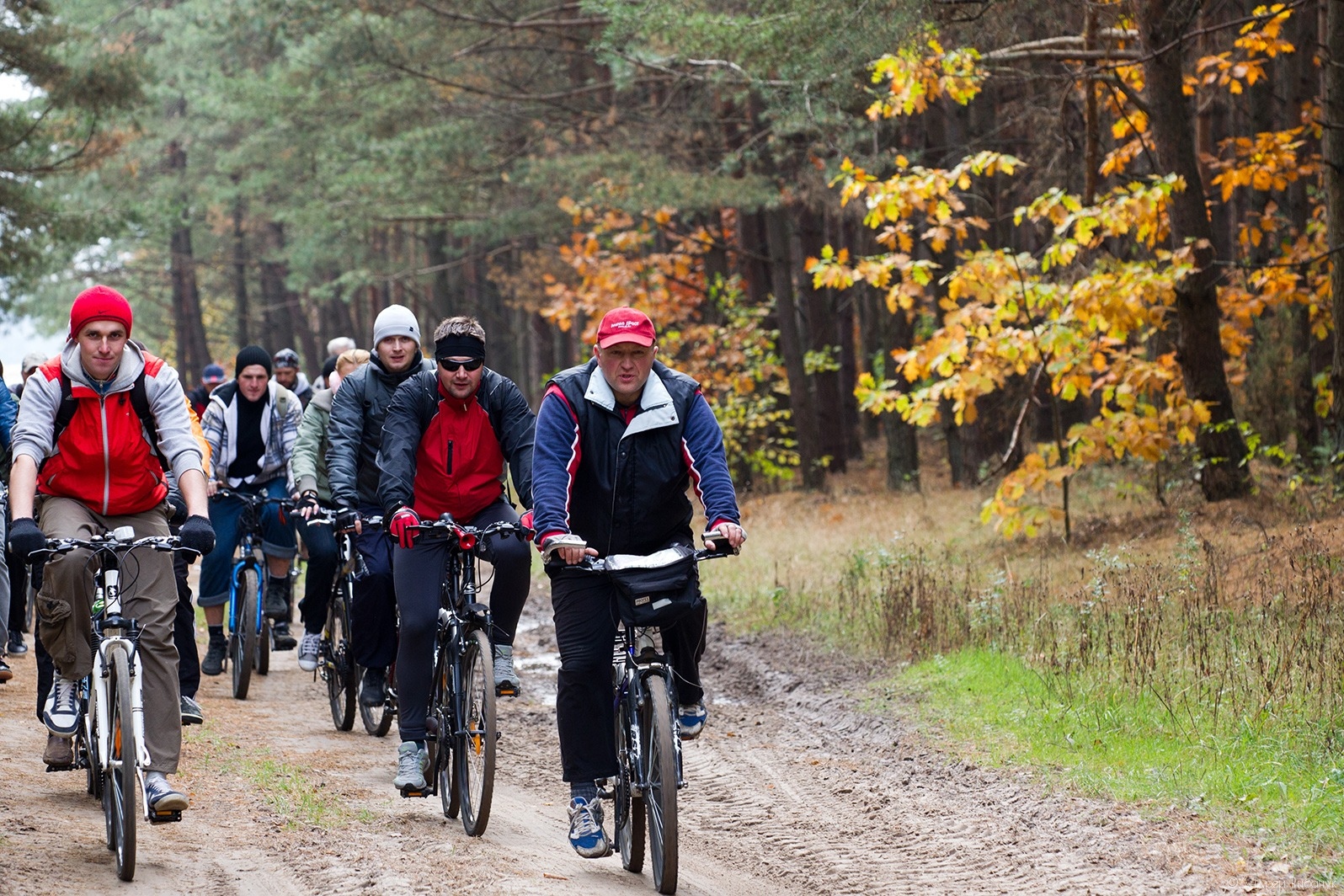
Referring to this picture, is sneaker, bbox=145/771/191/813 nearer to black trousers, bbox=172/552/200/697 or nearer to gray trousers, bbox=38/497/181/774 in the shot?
gray trousers, bbox=38/497/181/774

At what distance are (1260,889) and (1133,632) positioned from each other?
3.58 metres

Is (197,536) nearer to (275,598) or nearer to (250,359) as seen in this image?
(250,359)

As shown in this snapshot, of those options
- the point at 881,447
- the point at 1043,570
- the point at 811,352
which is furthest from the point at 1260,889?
the point at 881,447

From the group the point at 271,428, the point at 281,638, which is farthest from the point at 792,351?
the point at 271,428

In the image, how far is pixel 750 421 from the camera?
2377 cm

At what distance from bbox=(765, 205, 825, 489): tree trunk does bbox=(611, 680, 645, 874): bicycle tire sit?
53.7ft

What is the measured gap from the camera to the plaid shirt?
10.7 metres

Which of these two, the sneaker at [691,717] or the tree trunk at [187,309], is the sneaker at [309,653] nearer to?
the sneaker at [691,717]

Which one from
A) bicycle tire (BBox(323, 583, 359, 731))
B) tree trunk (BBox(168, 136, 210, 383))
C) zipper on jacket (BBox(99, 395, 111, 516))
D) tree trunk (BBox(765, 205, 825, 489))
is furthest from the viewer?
tree trunk (BBox(168, 136, 210, 383))

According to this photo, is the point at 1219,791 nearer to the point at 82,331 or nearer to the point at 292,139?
the point at 82,331

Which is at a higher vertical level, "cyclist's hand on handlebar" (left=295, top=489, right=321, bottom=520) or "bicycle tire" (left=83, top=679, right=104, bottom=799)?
"cyclist's hand on handlebar" (left=295, top=489, right=321, bottom=520)

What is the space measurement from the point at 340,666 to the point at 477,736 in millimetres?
3162

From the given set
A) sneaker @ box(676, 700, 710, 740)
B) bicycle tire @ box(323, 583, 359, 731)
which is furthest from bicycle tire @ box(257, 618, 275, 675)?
sneaker @ box(676, 700, 710, 740)

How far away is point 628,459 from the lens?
19.1 ft
